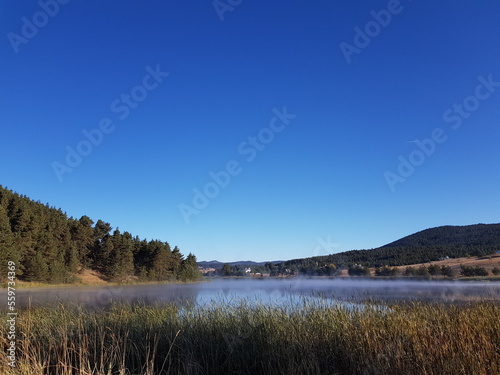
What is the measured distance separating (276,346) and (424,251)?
118291 mm

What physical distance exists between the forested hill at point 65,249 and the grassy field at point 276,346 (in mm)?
34223

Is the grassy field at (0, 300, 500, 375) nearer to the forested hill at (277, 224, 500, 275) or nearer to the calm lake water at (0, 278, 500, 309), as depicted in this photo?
the calm lake water at (0, 278, 500, 309)

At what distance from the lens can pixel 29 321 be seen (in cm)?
1003

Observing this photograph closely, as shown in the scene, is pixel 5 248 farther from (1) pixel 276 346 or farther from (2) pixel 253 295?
(1) pixel 276 346

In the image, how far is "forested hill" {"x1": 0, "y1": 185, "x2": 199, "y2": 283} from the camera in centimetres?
4322

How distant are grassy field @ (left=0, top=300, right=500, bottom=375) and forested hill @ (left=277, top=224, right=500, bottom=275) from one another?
9972cm

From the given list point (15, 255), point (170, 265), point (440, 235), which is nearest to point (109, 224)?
point (170, 265)

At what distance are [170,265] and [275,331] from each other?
8028cm

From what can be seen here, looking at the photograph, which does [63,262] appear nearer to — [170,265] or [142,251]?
[142,251]

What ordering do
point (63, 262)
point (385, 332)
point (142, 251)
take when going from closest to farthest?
point (385, 332), point (63, 262), point (142, 251)

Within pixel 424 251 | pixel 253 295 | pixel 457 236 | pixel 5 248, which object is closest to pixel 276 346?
pixel 253 295

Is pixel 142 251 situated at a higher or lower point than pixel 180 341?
higher

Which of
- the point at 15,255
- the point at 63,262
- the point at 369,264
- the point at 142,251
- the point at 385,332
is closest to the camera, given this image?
the point at 385,332

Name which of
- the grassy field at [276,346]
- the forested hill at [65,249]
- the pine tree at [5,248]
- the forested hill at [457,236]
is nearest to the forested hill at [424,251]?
the forested hill at [457,236]
